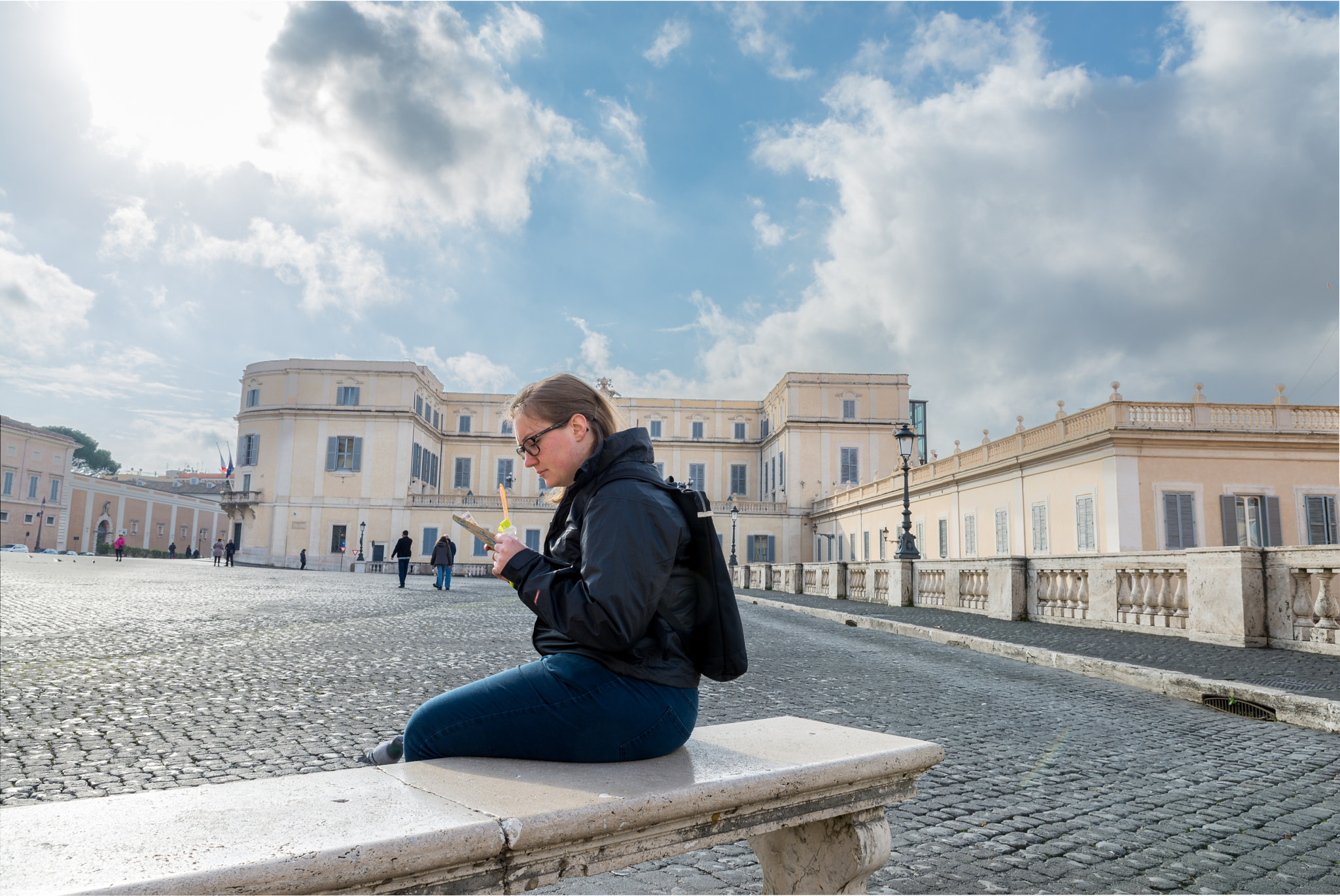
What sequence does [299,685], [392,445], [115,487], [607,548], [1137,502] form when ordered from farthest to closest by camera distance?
[115,487] < [392,445] < [1137,502] < [299,685] < [607,548]

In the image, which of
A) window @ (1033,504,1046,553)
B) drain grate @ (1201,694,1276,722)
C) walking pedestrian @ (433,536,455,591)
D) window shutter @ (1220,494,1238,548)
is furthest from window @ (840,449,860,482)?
drain grate @ (1201,694,1276,722)

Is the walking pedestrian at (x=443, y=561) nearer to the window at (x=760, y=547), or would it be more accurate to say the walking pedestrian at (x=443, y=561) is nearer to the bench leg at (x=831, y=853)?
the bench leg at (x=831, y=853)

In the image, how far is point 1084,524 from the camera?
22719mm

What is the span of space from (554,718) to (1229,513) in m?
25.0

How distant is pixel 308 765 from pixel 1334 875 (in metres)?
3.98

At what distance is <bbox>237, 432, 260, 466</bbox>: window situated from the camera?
48.2 m

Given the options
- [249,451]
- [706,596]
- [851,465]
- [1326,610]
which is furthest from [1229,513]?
[249,451]

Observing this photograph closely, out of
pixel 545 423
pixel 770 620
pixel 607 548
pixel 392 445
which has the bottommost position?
pixel 770 620

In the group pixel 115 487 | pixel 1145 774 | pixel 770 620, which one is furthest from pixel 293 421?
pixel 1145 774

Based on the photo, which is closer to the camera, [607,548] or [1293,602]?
[607,548]

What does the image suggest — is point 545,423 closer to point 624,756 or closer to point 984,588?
point 624,756

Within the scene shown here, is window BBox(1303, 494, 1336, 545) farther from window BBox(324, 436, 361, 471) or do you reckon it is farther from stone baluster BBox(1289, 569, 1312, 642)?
window BBox(324, 436, 361, 471)

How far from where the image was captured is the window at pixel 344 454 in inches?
1881

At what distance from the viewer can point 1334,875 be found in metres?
2.70
